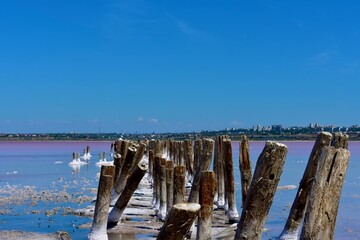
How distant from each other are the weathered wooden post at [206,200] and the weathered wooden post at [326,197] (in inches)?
109

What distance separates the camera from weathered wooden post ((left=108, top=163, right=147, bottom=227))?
13195mm

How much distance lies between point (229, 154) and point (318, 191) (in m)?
7.91

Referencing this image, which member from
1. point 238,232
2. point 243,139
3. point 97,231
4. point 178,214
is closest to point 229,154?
point 243,139

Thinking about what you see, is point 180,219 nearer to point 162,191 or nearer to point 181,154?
point 162,191

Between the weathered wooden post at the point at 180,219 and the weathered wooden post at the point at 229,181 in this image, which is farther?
the weathered wooden post at the point at 229,181

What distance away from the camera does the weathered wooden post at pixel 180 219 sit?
18.5ft

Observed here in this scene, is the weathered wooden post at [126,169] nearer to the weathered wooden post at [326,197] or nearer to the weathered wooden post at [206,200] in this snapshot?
the weathered wooden post at [206,200]

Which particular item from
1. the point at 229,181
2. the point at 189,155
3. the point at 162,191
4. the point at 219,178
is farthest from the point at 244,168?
the point at 189,155

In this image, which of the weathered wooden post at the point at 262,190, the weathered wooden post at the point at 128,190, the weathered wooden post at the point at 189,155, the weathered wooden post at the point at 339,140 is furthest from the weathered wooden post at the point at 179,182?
the weathered wooden post at the point at 189,155

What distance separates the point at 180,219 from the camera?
5691 mm

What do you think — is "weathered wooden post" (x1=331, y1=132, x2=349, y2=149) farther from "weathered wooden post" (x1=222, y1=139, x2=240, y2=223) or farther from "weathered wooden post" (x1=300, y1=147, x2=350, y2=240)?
"weathered wooden post" (x1=222, y1=139, x2=240, y2=223)

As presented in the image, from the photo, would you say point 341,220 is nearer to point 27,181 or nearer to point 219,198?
point 219,198

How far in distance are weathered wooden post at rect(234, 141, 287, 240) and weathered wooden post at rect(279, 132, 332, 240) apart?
96.1 inches

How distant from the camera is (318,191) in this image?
267 inches
